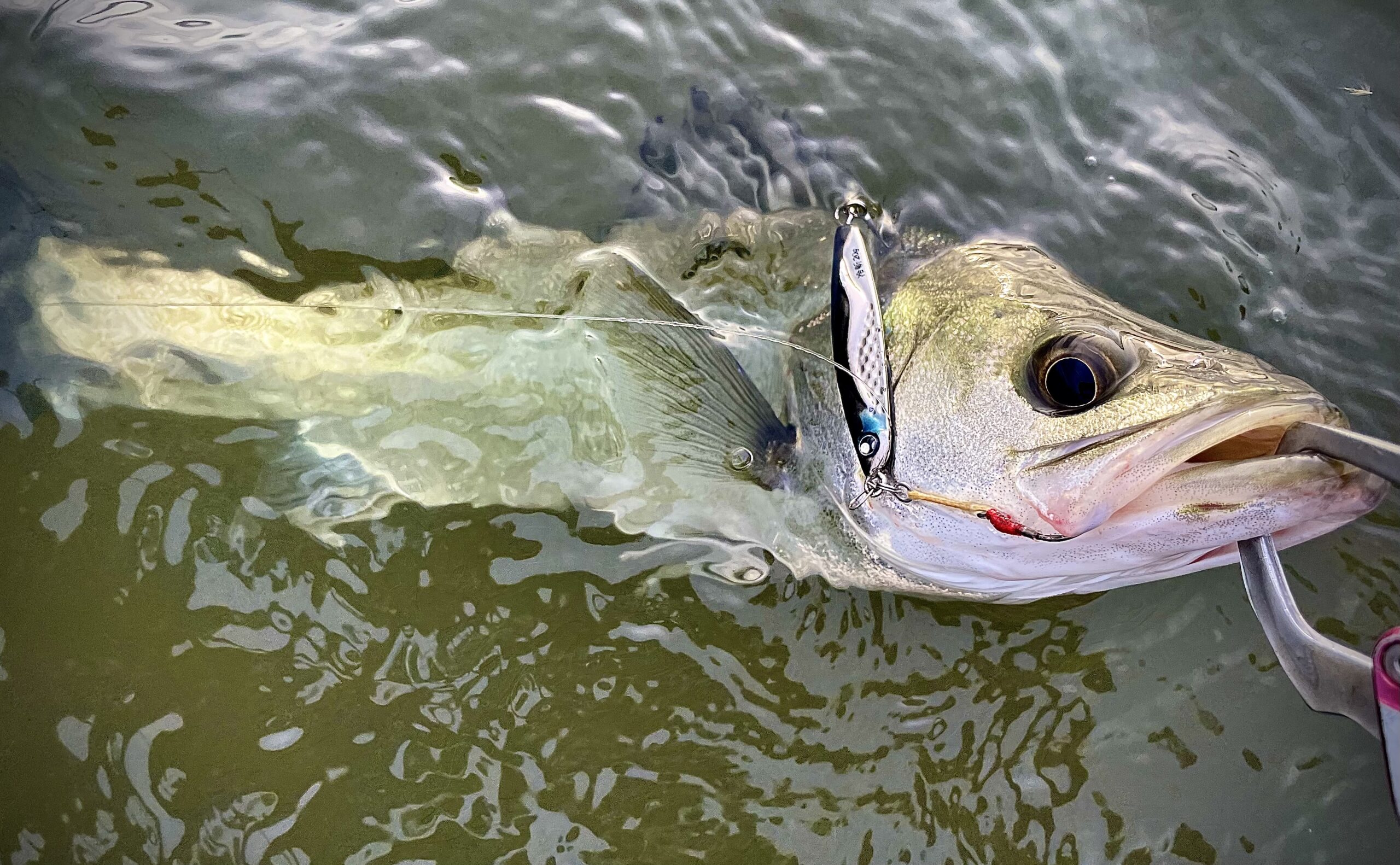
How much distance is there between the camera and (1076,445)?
1606 millimetres

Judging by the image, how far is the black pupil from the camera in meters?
1.65

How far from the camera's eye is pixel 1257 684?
2221mm

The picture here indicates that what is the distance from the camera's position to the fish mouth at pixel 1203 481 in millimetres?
1516

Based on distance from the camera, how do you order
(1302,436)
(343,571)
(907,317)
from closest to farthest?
1. (1302,436)
2. (907,317)
3. (343,571)

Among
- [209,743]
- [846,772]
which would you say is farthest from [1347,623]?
[209,743]

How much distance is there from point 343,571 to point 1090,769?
1.98 metres

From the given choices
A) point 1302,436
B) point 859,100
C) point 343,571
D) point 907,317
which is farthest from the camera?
point 859,100

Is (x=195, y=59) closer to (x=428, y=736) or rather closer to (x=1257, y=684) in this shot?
(x=428, y=736)

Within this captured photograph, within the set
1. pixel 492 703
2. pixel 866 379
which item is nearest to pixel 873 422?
pixel 866 379

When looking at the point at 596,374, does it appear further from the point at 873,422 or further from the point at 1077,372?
the point at 1077,372

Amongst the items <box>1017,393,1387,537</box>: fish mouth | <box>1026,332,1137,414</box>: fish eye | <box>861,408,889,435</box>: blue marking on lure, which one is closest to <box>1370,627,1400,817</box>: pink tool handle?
<box>1017,393,1387,537</box>: fish mouth

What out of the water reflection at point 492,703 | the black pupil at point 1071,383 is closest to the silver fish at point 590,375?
the water reflection at point 492,703

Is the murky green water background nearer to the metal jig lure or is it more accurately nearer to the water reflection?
the water reflection

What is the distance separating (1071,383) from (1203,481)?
292mm
